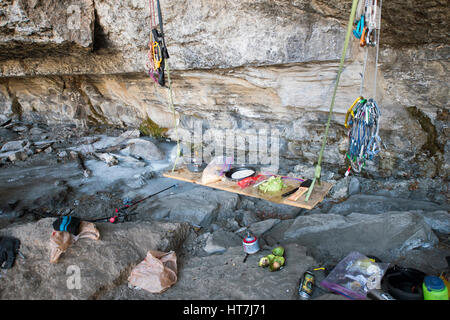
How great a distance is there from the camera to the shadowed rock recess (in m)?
3.06

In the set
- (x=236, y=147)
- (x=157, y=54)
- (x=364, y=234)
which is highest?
(x=157, y=54)

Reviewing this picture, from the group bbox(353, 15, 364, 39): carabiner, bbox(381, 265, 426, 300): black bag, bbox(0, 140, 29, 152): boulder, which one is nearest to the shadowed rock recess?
bbox(381, 265, 426, 300): black bag

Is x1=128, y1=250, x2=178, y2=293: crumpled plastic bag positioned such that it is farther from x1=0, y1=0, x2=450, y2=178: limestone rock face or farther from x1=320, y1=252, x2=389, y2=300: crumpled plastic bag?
x1=0, y1=0, x2=450, y2=178: limestone rock face

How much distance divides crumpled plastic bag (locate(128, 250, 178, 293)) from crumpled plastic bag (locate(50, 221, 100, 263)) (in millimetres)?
687

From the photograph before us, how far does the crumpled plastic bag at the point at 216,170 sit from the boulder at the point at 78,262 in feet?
3.89

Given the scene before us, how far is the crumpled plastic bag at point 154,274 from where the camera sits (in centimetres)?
288

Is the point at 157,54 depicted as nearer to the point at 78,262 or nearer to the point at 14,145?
the point at 78,262

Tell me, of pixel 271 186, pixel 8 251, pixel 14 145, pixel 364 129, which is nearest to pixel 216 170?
pixel 271 186

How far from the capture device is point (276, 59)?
4.24 meters

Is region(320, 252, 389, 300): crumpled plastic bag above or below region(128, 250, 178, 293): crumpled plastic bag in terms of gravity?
above

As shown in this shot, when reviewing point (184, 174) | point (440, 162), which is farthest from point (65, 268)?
point (440, 162)

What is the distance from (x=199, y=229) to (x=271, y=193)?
6.52ft
